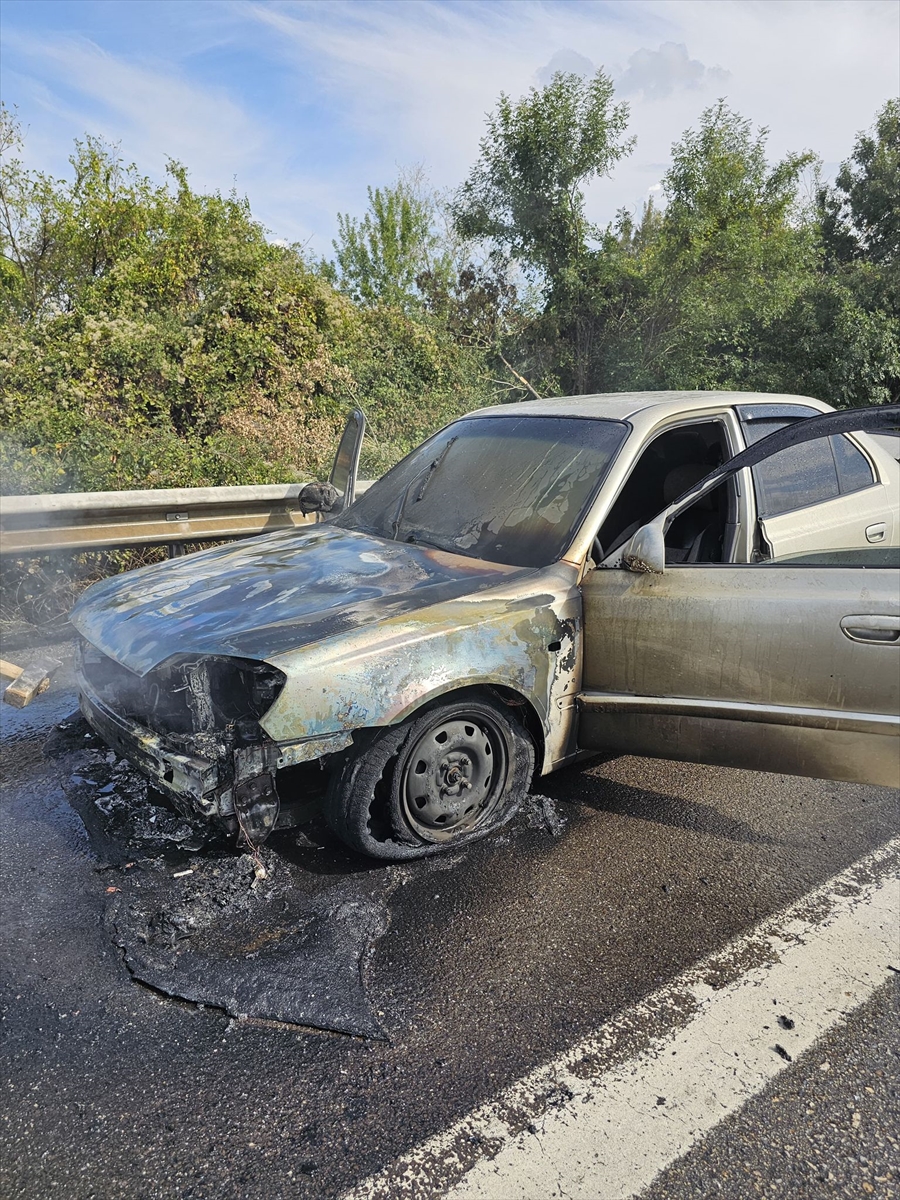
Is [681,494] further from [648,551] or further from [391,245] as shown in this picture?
[391,245]

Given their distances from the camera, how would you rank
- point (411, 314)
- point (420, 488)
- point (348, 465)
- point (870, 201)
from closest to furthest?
point (420, 488) < point (348, 465) < point (411, 314) < point (870, 201)

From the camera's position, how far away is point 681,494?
11.6 feet

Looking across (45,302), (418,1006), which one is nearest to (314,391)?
(45,302)

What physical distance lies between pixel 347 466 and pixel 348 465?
0.4 inches

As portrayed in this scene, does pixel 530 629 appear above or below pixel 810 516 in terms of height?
below

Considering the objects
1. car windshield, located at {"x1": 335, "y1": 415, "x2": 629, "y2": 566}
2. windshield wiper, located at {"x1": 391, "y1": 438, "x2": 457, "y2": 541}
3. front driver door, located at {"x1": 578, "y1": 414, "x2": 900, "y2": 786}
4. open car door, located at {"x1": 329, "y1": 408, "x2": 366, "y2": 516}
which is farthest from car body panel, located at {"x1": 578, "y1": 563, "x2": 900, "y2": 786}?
open car door, located at {"x1": 329, "y1": 408, "x2": 366, "y2": 516}

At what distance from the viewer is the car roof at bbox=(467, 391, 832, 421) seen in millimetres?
3676

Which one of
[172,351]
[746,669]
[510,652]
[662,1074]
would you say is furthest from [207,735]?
[172,351]

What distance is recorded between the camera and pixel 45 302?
1247 cm

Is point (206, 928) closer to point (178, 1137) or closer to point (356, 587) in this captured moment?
point (178, 1137)

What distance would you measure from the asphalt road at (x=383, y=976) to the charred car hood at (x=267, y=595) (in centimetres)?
82

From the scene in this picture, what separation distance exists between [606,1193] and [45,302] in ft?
45.1

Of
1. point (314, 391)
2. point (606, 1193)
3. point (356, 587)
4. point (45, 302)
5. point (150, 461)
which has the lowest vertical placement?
point (606, 1193)

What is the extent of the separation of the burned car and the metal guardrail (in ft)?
6.64
